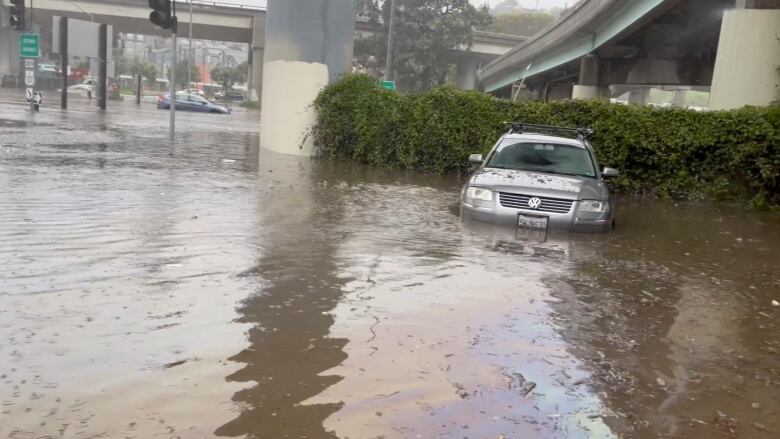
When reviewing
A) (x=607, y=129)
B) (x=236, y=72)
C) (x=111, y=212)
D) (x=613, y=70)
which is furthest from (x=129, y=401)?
(x=236, y=72)

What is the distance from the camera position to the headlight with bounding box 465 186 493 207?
32.4 ft

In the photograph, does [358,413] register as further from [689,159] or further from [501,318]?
[689,159]

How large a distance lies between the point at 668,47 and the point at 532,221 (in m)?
26.2

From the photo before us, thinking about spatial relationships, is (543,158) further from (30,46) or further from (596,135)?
(30,46)

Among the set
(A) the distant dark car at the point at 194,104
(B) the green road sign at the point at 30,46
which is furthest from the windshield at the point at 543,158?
(A) the distant dark car at the point at 194,104

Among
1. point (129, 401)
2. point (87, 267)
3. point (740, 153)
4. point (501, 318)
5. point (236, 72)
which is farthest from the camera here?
point (236, 72)

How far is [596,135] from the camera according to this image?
51.3 ft

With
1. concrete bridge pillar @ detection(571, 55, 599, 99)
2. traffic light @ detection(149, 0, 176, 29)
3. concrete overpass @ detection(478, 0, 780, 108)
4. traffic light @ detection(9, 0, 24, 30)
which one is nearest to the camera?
traffic light @ detection(149, 0, 176, 29)

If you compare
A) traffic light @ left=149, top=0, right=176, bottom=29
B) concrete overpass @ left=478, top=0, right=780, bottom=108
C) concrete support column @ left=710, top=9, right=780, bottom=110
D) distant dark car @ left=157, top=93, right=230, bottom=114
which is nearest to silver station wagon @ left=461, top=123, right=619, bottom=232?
concrete support column @ left=710, top=9, right=780, bottom=110

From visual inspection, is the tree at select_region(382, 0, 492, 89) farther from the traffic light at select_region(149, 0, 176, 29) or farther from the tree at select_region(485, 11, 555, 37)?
the traffic light at select_region(149, 0, 176, 29)

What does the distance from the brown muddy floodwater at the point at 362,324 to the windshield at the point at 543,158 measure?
1.17 metres

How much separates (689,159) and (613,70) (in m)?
22.6

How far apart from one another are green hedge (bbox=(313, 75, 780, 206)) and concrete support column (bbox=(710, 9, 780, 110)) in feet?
11.1

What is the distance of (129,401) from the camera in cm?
405
